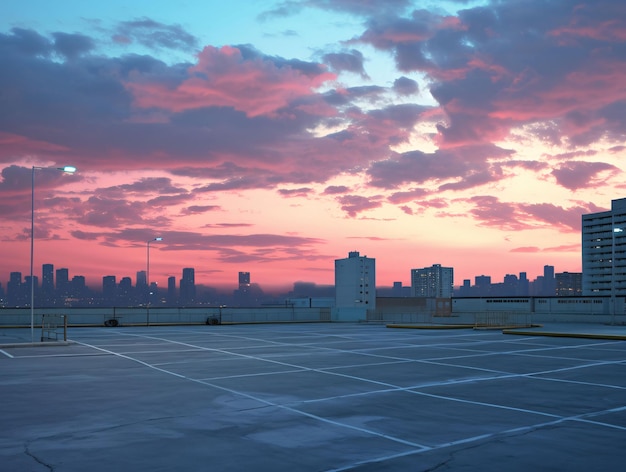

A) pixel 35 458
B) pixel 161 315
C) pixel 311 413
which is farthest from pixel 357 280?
pixel 35 458

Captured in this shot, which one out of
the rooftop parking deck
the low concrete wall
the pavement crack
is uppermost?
the pavement crack

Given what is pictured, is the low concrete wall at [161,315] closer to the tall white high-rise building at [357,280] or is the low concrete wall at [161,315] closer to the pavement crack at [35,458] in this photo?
the pavement crack at [35,458]

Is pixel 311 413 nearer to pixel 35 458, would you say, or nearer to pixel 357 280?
pixel 35 458

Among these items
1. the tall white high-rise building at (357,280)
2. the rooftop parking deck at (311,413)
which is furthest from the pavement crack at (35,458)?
the tall white high-rise building at (357,280)

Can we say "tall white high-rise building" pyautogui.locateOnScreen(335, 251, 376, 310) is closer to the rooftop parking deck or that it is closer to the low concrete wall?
the low concrete wall

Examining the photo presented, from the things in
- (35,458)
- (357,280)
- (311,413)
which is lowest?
(311,413)

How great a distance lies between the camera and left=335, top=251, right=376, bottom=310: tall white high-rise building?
131 metres

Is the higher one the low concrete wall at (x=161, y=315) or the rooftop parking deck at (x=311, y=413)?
the rooftop parking deck at (x=311, y=413)

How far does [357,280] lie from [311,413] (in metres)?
121

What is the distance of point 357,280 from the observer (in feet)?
439

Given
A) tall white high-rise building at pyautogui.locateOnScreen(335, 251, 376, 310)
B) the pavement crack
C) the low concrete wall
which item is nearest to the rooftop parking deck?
the pavement crack

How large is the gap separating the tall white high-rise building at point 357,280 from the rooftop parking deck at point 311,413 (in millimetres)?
105520

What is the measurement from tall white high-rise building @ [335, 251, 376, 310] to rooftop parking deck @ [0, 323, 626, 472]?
10552 cm

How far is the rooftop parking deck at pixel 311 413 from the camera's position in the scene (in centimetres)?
962
